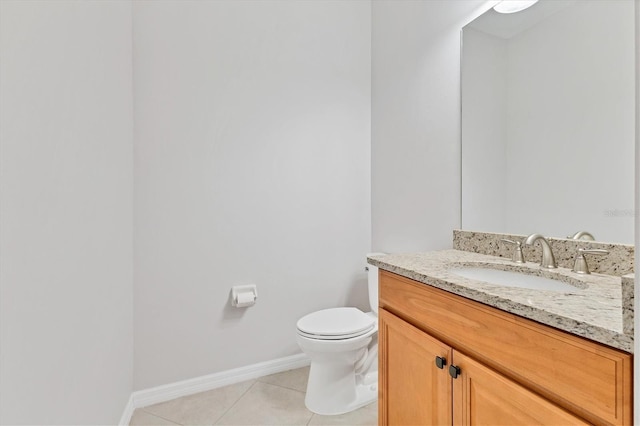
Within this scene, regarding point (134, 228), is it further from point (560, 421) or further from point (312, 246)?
point (560, 421)

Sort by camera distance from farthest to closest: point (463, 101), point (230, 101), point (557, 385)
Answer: point (230, 101) < point (463, 101) < point (557, 385)

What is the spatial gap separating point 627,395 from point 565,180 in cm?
86

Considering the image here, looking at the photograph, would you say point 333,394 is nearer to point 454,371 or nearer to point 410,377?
point 410,377

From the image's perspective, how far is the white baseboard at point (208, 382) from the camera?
1.72 m

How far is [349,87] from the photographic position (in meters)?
2.29

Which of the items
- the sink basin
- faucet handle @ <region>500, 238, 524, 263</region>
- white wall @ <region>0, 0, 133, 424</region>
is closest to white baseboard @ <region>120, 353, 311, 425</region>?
white wall @ <region>0, 0, 133, 424</region>

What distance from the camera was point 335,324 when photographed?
5.66 ft

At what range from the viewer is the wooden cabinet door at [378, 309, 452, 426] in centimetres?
96

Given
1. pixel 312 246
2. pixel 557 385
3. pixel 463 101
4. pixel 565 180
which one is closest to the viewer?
pixel 557 385

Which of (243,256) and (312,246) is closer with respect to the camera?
(243,256)

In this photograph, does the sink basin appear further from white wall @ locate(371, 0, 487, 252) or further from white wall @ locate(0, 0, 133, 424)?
white wall @ locate(0, 0, 133, 424)

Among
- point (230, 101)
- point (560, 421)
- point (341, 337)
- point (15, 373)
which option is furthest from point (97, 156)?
point (560, 421)

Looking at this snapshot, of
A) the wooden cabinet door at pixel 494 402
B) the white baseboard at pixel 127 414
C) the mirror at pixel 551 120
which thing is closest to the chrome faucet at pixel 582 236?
the mirror at pixel 551 120

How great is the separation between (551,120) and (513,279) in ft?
2.09
